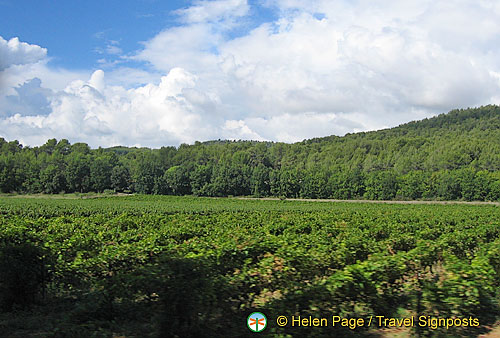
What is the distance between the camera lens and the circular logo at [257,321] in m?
5.84

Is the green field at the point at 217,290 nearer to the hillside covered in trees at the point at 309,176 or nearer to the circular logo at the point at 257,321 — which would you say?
the circular logo at the point at 257,321

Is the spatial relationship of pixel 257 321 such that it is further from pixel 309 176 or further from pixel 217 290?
pixel 309 176

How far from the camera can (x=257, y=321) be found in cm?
588

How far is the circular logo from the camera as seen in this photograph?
230 inches

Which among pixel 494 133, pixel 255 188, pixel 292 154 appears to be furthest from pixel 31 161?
pixel 494 133

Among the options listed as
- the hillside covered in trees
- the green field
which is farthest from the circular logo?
the hillside covered in trees

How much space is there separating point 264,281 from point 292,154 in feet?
438

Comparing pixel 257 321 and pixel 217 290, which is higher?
pixel 217 290

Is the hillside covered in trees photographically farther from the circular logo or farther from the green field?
the circular logo

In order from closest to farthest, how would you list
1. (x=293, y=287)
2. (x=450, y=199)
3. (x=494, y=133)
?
(x=293, y=287) < (x=450, y=199) < (x=494, y=133)

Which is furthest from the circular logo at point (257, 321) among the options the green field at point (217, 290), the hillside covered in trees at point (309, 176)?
the hillside covered in trees at point (309, 176)

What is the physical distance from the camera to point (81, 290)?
333 inches

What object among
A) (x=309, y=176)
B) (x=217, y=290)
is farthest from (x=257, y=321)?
(x=309, y=176)

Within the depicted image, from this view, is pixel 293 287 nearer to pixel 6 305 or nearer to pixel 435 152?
pixel 6 305
